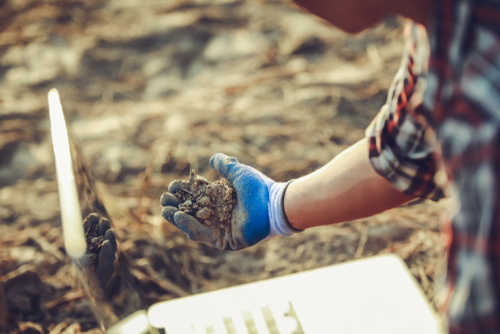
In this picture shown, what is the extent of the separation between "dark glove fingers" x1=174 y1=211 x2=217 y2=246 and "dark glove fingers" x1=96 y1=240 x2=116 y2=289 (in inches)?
7.7

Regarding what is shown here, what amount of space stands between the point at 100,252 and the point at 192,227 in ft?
0.85

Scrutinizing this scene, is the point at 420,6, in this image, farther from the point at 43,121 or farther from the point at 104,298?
the point at 43,121

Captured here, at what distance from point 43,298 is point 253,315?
0.75m

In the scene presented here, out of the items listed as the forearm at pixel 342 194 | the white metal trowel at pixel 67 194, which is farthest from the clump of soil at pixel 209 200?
the white metal trowel at pixel 67 194

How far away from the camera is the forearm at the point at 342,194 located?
31.9 inches

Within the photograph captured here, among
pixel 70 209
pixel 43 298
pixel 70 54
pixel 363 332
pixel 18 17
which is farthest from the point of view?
pixel 18 17

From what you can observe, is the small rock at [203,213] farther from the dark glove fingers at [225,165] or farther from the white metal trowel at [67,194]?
the white metal trowel at [67,194]

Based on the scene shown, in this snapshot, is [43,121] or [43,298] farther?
[43,121]

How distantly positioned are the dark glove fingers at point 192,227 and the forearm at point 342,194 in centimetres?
19

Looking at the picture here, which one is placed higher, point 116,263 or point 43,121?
point 116,263

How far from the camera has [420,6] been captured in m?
0.43

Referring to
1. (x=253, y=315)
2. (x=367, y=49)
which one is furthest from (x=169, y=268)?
(x=367, y=49)

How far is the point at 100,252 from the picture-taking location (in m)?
0.65

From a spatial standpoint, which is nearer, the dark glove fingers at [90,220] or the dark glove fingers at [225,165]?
the dark glove fingers at [90,220]
